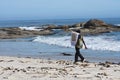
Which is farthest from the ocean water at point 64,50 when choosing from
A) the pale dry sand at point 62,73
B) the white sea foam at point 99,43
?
the pale dry sand at point 62,73

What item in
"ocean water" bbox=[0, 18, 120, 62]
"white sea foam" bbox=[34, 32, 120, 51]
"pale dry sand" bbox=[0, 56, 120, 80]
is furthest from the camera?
"white sea foam" bbox=[34, 32, 120, 51]

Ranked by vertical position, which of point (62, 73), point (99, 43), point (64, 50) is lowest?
point (99, 43)

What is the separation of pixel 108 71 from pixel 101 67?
1.14 metres

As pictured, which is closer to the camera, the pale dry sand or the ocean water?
the pale dry sand

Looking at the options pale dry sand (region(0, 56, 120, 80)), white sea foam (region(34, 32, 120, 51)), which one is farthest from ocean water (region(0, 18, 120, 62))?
pale dry sand (region(0, 56, 120, 80))

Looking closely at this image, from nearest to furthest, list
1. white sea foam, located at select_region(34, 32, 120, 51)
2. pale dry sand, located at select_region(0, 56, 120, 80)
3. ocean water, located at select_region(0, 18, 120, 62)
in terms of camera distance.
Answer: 1. pale dry sand, located at select_region(0, 56, 120, 80)
2. ocean water, located at select_region(0, 18, 120, 62)
3. white sea foam, located at select_region(34, 32, 120, 51)

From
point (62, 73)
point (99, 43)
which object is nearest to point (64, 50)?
point (99, 43)

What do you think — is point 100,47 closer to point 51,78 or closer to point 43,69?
point 43,69

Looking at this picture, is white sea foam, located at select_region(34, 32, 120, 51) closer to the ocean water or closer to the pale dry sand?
the ocean water

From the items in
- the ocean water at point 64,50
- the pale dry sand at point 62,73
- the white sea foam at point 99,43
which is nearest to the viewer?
the pale dry sand at point 62,73

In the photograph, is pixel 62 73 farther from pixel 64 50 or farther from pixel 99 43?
pixel 99 43

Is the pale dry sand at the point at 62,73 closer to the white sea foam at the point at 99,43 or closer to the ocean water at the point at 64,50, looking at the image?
the ocean water at the point at 64,50

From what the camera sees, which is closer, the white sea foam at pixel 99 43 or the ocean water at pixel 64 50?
the ocean water at pixel 64 50

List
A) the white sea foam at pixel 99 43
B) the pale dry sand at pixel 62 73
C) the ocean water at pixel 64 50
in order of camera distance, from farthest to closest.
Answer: the white sea foam at pixel 99 43 < the ocean water at pixel 64 50 < the pale dry sand at pixel 62 73
